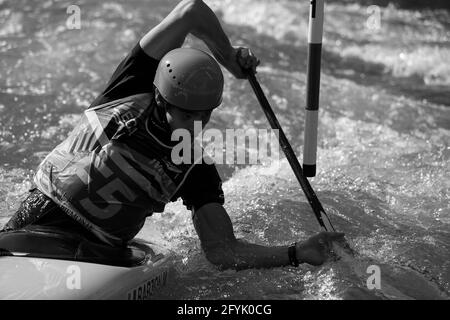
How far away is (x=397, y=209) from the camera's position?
5.01 metres

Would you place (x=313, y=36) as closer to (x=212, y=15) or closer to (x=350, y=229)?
(x=212, y=15)

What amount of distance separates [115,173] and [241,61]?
45.0 inches

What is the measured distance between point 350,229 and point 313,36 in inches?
54.6

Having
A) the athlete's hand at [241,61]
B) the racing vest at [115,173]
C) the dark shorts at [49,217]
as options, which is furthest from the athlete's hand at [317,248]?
the athlete's hand at [241,61]

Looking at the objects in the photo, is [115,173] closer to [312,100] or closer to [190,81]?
[190,81]

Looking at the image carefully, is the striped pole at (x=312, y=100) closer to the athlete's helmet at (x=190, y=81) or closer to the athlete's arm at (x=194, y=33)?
the athlete's arm at (x=194, y=33)

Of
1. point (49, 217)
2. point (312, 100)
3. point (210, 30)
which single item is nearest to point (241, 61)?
point (210, 30)

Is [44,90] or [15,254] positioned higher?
[44,90]

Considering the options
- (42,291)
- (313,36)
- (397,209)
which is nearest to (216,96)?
(313,36)

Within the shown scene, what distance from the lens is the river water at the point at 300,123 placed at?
12.8 feet

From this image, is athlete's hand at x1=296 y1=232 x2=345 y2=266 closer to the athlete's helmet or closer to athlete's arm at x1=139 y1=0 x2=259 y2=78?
the athlete's helmet

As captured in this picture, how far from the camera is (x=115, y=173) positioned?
326cm
